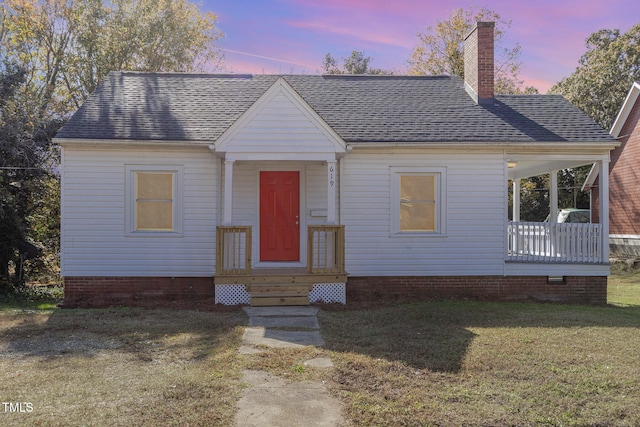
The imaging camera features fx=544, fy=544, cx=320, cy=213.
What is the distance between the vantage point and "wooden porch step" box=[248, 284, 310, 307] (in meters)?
10.2

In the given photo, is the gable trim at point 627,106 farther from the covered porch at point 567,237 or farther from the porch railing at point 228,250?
the porch railing at point 228,250

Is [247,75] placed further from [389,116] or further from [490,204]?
[490,204]

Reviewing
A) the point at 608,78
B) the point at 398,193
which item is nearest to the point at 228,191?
the point at 398,193

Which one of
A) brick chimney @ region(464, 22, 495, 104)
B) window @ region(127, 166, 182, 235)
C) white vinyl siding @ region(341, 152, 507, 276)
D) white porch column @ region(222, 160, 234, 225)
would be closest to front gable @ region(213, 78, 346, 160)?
white porch column @ region(222, 160, 234, 225)

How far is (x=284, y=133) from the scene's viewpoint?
34.1 ft

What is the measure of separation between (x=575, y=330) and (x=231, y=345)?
5110mm

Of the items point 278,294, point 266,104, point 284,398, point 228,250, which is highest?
point 266,104

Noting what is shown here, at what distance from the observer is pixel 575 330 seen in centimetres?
817

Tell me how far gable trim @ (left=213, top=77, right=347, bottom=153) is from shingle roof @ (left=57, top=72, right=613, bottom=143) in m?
0.62

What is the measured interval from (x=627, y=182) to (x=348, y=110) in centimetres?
1467

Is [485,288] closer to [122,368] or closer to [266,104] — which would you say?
[266,104]

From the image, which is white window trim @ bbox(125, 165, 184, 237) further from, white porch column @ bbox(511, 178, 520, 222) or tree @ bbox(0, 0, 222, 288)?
tree @ bbox(0, 0, 222, 288)

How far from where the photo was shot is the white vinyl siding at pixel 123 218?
10.9 meters

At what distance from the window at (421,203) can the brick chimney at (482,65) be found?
9.09ft
